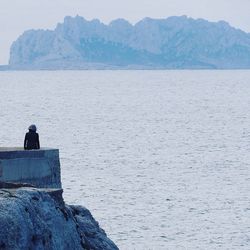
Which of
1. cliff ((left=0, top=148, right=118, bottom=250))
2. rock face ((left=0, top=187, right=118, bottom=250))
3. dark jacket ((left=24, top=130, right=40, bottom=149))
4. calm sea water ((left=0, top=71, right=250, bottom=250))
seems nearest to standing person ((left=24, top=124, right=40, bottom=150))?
dark jacket ((left=24, top=130, right=40, bottom=149))

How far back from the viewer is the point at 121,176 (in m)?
56.9

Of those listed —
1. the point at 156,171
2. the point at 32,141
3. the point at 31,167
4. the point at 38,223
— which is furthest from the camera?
the point at 156,171

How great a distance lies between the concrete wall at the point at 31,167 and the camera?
775 inches

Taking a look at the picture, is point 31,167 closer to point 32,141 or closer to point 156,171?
point 32,141

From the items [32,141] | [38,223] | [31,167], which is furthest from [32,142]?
[38,223]

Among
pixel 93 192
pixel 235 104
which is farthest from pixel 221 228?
pixel 235 104

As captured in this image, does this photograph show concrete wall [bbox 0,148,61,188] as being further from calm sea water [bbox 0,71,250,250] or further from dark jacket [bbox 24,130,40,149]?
calm sea water [bbox 0,71,250,250]

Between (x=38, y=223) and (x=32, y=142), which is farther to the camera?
(x=32, y=142)

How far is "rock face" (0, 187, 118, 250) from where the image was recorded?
12055 mm

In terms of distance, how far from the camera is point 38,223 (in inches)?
510

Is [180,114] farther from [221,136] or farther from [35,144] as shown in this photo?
[35,144]

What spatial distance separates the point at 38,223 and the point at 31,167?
727 cm

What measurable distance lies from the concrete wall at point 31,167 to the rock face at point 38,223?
4.44 m

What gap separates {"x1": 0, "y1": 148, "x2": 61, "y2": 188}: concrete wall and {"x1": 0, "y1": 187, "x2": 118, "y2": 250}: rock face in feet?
14.6
